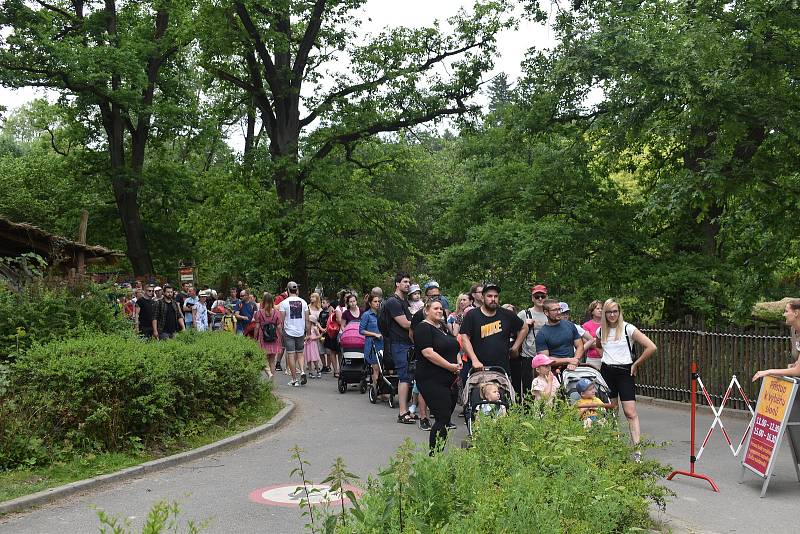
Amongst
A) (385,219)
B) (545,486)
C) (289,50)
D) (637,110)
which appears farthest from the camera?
(385,219)

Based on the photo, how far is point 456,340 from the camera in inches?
402

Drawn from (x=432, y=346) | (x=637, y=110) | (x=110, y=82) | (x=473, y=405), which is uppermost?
(x=110, y=82)

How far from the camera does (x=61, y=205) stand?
42.8 metres

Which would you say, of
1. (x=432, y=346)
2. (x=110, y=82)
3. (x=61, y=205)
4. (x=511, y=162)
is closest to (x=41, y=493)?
(x=432, y=346)

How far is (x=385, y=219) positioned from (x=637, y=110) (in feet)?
54.5

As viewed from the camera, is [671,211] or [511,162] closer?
[671,211]

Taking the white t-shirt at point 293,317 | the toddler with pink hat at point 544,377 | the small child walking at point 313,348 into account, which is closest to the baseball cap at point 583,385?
the toddler with pink hat at point 544,377

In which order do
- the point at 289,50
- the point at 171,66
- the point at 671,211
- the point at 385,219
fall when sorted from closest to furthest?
the point at 671,211 → the point at 289,50 → the point at 385,219 → the point at 171,66

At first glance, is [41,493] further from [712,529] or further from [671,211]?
[671,211]

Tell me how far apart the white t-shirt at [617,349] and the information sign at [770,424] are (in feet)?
5.55

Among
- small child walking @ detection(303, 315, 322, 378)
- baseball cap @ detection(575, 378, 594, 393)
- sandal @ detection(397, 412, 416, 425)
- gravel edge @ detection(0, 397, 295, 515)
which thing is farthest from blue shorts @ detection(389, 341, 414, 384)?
small child walking @ detection(303, 315, 322, 378)

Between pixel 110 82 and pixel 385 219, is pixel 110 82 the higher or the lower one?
the higher one

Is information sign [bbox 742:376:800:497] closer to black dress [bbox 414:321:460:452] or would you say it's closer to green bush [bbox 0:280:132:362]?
black dress [bbox 414:321:460:452]

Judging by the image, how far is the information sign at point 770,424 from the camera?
895 cm
